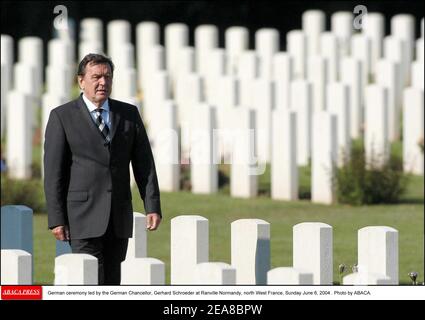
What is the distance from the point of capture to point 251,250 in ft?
23.2

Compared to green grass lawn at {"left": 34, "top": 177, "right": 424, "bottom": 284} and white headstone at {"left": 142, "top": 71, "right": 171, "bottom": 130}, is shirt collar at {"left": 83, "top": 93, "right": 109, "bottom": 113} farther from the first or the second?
white headstone at {"left": 142, "top": 71, "right": 171, "bottom": 130}

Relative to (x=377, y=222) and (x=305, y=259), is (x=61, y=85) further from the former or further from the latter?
(x=305, y=259)

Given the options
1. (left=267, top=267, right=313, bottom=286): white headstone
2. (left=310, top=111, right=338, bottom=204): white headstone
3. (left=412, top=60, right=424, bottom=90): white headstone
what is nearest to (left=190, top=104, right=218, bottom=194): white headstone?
(left=310, top=111, right=338, bottom=204): white headstone

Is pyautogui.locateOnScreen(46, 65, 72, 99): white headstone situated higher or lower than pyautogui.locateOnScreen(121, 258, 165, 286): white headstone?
higher

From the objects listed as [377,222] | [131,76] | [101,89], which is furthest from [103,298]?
[131,76]

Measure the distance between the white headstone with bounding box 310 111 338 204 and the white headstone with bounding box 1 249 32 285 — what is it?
21.5 ft

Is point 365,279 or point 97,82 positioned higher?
point 97,82

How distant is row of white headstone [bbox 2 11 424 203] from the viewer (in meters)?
13.4

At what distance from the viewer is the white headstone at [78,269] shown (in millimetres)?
6324

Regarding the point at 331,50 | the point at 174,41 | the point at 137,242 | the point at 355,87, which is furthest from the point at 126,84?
the point at 137,242

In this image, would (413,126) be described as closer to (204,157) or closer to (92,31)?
(204,157)

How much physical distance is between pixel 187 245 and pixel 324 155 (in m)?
6.17

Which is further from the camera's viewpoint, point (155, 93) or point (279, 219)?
point (155, 93)

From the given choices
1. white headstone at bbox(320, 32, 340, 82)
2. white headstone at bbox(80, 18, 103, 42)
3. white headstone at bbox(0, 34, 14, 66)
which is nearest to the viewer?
white headstone at bbox(320, 32, 340, 82)
